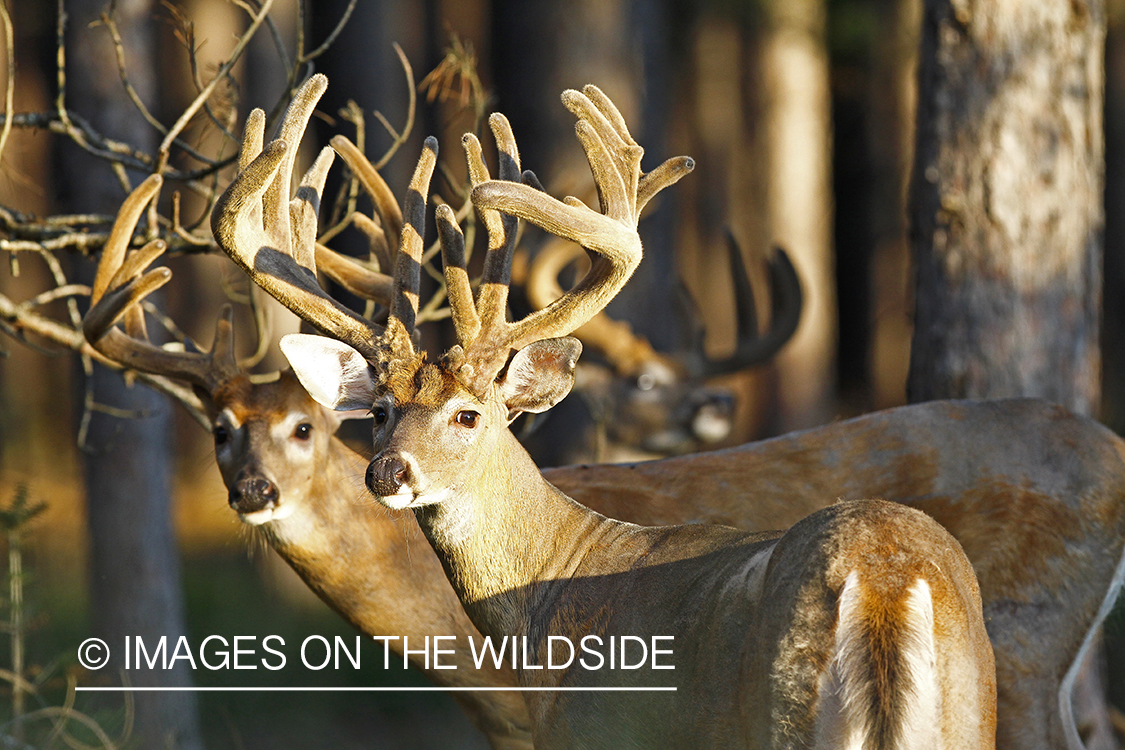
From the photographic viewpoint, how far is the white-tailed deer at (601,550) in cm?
264

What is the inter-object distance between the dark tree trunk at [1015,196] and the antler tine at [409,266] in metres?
2.83

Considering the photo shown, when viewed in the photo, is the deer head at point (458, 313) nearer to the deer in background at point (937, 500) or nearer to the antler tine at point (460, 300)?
the antler tine at point (460, 300)

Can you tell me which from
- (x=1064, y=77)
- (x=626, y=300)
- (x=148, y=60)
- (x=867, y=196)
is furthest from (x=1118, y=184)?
(x=148, y=60)

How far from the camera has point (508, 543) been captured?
3.75m

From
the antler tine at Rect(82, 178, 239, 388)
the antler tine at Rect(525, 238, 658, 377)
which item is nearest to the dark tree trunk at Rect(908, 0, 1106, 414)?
the antler tine at Rect(525, 238, 658, 377)

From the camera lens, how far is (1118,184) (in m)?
18.2

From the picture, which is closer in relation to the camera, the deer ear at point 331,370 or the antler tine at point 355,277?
the deer ear at point 331,370

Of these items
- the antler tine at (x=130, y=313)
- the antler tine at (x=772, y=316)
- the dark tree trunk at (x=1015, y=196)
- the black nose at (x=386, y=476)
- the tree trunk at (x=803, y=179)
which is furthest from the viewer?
the tree trunk at (x=803, y=179)

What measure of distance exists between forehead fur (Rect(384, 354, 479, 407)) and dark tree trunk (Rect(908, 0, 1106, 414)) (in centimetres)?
305

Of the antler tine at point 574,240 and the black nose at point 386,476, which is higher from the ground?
the antler tine at point 574,240

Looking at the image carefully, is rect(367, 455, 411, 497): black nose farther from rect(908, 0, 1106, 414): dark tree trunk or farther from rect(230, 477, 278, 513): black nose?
rect(908, 0, 1106, 414): dark tree trunk

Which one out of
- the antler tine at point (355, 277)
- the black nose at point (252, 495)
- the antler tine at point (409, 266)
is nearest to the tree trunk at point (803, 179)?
the antler tine at point (355, 277)

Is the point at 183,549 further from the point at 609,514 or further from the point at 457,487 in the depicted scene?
the point at 457,487

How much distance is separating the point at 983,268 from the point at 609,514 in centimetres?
228
